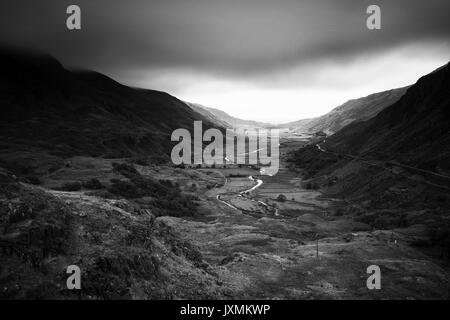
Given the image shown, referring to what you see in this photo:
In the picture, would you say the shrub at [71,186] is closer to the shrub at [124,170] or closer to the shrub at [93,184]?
the shrub at [93,184]

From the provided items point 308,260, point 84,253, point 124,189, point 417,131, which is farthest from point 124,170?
point 417,131

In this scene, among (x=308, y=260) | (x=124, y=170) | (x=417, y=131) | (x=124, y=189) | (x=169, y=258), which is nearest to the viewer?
(x=169, y=258)

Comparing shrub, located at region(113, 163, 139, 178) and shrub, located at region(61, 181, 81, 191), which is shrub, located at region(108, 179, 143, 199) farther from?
shrub, located at region(113, 163, 139, 178)

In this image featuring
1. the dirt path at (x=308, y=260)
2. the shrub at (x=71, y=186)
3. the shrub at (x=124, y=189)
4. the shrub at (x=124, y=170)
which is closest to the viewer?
the dirt path at (x=308, y=260)

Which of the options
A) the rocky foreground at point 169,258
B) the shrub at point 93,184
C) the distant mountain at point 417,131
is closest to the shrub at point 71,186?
the shrub at point 93,184

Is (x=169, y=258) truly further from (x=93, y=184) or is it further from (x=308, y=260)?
(x=93, y=184)

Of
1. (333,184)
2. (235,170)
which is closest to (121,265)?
(333,184)

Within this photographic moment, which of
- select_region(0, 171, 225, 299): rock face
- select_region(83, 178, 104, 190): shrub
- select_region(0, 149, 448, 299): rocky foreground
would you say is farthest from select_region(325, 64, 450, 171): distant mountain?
select_region(83, 178, 104, 190): shrub

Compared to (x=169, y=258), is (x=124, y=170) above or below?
above
